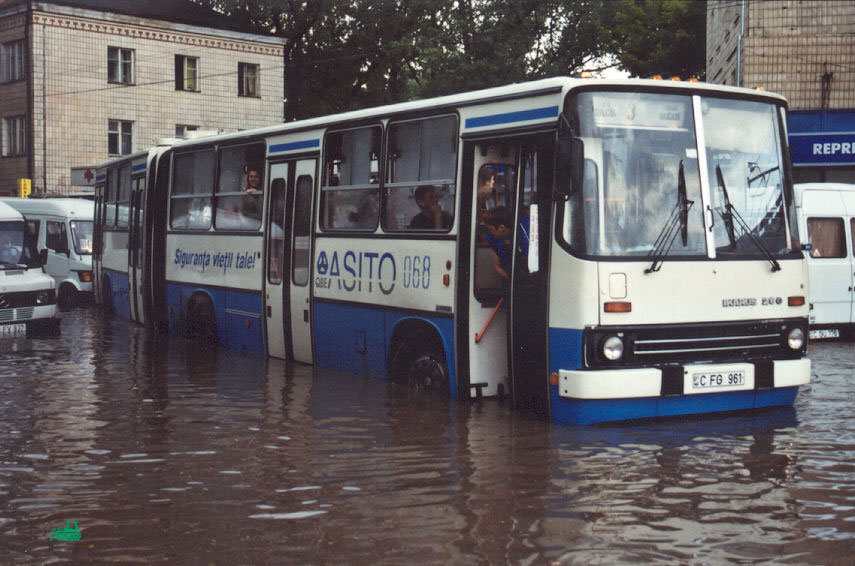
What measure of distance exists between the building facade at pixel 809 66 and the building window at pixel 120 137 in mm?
26550

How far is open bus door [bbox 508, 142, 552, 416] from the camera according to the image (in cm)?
959

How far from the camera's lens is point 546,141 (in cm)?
973

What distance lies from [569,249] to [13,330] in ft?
36.1

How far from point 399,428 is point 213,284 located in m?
6.89

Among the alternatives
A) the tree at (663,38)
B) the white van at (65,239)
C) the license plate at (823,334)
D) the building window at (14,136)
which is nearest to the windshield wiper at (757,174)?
the license plate at (823,334)

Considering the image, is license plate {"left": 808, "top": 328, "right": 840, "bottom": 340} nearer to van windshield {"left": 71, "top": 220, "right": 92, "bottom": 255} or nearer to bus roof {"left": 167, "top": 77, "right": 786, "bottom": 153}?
bus roof {"left": 167, "top": 77, "right": 786, "bottom": 153}

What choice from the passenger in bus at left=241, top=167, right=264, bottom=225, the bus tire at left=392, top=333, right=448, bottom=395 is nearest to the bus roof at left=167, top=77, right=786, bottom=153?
the bus tire at left=392, top=333, right=448, bottom=395

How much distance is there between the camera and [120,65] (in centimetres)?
4641

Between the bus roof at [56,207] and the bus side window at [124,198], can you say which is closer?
the bus side window at [124,198]

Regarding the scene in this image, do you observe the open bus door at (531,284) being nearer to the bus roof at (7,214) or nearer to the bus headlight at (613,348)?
the bus headlight at (613,348)

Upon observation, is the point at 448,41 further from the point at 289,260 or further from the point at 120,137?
the point at 289,260

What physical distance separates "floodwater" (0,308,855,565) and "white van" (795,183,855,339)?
7139mm

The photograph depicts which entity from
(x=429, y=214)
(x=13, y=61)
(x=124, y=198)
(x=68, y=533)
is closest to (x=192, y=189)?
(x=124, y=198)

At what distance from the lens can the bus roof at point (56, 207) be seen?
2852 centimetres
